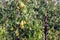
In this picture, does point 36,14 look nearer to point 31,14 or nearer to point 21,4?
point 31,14

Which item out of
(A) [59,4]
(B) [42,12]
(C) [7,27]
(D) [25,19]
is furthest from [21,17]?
(A) [59,4]

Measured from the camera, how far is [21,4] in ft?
14.4

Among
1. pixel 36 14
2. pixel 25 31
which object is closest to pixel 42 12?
pixel 36 14

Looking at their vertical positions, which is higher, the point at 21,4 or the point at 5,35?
the point at 21,4

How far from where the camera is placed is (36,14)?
489cm

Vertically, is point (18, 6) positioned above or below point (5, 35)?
above

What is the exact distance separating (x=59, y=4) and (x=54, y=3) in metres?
0.11

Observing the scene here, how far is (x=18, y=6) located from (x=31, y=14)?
33 centimetres

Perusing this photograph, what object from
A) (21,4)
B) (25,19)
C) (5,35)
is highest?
(21,4)

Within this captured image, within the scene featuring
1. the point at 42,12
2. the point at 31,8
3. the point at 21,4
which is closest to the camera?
the point at 21,4

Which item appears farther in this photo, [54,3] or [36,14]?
[54,3]

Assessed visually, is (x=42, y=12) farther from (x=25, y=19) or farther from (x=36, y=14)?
(x=25, y=19)

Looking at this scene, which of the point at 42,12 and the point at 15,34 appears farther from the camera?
the point at 42,12

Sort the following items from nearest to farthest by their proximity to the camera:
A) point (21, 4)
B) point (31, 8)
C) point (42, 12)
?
1. point (21, 4)
2. point (31, 8)
3. point (42, 12)
